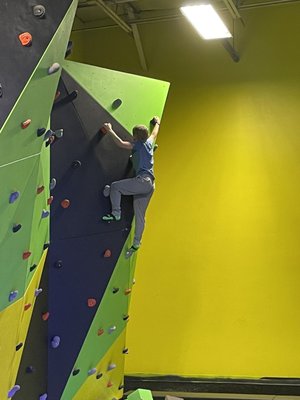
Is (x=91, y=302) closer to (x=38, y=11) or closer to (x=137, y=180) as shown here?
(x=137, y=180)

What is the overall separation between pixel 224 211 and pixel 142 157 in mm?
2345

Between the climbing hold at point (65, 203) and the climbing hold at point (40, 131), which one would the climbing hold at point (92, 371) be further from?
the climbing hold at point (40, 131)

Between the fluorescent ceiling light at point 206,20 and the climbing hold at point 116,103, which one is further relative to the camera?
the fluorescent ceiling light at point 206,20

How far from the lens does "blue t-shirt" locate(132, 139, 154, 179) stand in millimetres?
3959

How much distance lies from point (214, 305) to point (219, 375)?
74cm

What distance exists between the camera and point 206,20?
5074 millimetres

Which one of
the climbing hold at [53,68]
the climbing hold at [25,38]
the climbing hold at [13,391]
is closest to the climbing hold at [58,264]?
the climbing hold at [13,391]

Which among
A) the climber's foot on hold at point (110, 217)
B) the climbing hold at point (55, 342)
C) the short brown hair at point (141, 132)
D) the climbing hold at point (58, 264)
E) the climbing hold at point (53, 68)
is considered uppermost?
the short brown hair at point (141, 132)

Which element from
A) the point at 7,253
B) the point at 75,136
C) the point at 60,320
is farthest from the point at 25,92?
the point at 60,320

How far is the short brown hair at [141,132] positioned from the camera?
3900 millimetres

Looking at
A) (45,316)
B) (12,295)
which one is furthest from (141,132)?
(12,295)

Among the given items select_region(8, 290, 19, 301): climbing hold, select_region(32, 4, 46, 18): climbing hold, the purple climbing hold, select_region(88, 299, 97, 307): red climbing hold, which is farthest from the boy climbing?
select_region(32, 4, 46, 18): climbing hold

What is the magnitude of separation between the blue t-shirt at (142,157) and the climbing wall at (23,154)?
954mm

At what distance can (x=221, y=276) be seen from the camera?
20.1 ft
